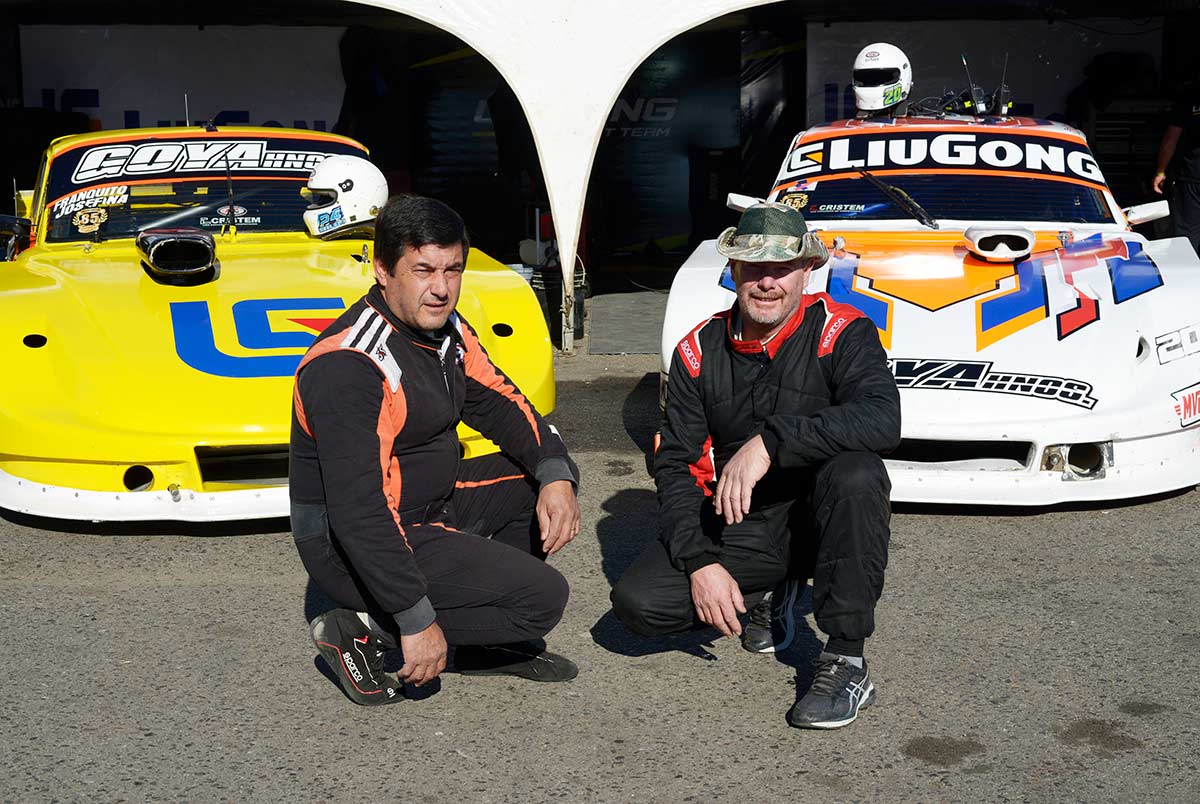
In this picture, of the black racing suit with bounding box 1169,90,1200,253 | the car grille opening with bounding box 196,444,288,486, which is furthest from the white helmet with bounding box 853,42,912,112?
the car grille opening with bounding box 196,444,288,486

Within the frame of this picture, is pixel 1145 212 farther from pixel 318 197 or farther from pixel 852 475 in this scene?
pixel 318 197

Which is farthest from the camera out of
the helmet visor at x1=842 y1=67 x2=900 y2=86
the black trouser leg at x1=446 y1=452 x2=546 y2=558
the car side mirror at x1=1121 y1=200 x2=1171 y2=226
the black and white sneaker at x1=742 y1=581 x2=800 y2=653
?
the helmet visor at x1=842 y1=67 x2=900 y2=86

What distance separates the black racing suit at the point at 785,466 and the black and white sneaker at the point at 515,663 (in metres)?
0.28

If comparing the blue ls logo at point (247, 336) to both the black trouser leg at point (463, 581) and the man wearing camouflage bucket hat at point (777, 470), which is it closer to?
the black trouser leg at point (463, 581)

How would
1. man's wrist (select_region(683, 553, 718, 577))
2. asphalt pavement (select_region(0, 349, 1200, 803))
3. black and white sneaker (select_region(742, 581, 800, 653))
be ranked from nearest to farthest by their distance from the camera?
asphalt pavement (select_region(0, 349, 1200, 803))
man's wrist (select_region(683, 553, 718, 577))
black and white sneaker (select_region(742, 581, 800, 653))

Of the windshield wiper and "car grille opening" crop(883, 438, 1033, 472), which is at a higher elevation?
the windshield wiper

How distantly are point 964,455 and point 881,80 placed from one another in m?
3.32

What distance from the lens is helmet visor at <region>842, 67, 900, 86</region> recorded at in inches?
298

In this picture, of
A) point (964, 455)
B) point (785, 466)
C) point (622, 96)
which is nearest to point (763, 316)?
point (785, 466)

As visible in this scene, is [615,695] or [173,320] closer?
[615,695]

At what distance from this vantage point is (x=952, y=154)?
6.73m

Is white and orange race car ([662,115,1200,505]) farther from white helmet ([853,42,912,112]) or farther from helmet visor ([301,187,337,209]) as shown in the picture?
helmet visor ([301,187,337,209])

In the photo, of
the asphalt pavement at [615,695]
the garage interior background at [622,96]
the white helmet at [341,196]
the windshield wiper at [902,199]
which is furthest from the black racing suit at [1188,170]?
the white helmet at [341,196]

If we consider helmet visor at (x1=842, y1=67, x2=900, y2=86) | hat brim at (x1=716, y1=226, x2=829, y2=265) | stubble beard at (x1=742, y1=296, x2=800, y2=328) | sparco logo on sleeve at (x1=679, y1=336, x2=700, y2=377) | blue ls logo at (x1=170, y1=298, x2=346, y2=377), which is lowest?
blue ls logo at (x1=170, y1=298, x2=346, y2=377)
